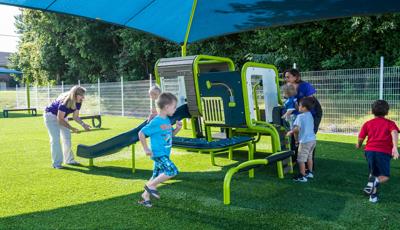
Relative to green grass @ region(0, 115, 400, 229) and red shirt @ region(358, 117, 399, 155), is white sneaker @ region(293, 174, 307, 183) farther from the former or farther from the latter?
red shirt @ region(358, 117, 399, 155)

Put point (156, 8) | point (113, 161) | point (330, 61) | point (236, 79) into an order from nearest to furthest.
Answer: point (236, 79) < point (113, 161) < point (156, 8) < point (330, 61)

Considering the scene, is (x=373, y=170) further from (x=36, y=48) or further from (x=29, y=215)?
(x=36, y=48)

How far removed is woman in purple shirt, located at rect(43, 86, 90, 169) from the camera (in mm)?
6891

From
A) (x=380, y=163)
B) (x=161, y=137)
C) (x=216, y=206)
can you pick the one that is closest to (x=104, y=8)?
(x=161, y=137)

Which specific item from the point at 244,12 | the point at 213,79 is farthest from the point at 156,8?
the point at 213,79

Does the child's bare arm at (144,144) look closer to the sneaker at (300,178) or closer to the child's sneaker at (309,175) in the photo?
the sneaker at (300,178)

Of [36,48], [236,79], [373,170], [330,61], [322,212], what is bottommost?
[322,212]

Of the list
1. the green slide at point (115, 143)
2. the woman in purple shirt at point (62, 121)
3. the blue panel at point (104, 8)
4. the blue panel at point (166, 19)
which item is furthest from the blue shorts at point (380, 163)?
the blue panel at point (104, 8)

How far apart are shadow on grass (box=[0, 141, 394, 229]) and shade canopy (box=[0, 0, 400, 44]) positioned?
396cm

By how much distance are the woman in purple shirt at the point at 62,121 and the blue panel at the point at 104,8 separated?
224 cm

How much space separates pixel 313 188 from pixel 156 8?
19.7 ft

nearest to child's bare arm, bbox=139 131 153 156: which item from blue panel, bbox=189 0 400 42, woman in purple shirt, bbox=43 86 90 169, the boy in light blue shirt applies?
the boy in light blue shirt

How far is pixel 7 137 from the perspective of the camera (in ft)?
40.3

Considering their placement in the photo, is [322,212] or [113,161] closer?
[322,212]
